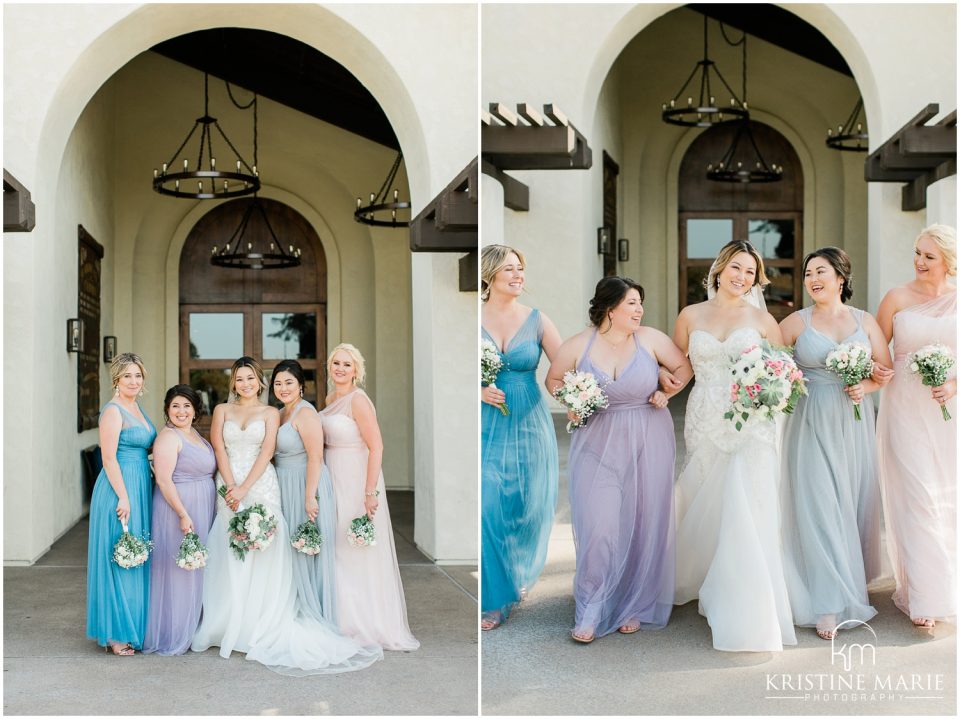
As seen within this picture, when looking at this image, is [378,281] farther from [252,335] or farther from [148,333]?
[148,333]

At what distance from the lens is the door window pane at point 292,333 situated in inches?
461

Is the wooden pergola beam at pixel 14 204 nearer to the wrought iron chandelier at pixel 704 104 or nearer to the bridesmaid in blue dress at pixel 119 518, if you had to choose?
the bridesmaid in blue dress at pixel 119 518

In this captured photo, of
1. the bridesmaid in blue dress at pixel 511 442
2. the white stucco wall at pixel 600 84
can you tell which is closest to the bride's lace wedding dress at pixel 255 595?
the bridesmaid in blue dress at pixel 511 442

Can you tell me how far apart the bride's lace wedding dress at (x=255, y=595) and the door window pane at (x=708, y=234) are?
23.4 feet

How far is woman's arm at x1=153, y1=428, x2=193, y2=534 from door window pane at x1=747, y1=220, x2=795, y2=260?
25.4 ft

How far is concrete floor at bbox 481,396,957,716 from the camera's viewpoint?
388 centimetres

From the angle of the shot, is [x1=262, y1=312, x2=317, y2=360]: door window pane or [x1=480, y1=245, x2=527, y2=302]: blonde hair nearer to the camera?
[x1=480, y1=245, x2=527, y2=302]: blonde hair

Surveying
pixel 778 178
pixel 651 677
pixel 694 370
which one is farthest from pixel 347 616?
pixel 778 178

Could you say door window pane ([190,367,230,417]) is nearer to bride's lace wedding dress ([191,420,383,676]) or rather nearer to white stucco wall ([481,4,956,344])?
white stucco wall ([481,4,956,344])

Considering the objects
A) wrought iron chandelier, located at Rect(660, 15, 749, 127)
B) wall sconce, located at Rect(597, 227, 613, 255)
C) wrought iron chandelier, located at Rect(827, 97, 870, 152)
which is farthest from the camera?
wrought iron chandelier, located at Rect(660, 15, 749, 127)

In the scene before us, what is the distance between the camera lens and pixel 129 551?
485 centimetres

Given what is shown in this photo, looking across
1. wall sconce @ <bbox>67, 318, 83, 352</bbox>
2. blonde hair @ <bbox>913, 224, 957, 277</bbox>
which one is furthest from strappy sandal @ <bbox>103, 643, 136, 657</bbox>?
blonde hair @ <bbox>913, 224, 957, 277</bbox>

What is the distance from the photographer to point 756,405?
438 centimetres

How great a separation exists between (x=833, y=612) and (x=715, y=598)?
0.55 m
